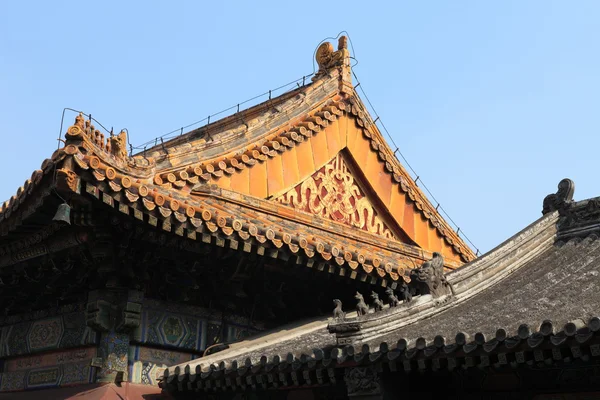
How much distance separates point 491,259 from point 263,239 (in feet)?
10.2

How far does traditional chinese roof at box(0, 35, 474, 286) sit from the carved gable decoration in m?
0.02

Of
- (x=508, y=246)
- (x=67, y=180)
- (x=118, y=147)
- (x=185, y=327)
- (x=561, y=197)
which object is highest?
(x=561, y=197)

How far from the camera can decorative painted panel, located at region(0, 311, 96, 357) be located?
9744mm

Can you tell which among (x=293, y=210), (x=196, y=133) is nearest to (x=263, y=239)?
(x=293, y=210)

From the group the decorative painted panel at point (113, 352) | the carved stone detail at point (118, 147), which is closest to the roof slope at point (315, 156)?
the carved stone detail at point (118, 147)

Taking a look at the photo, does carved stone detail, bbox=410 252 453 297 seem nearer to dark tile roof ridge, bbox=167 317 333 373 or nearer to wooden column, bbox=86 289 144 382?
dark tile roof ridge, bbox=167 317 333 373

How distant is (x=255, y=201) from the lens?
1073cm

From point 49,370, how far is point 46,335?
483 millimetres

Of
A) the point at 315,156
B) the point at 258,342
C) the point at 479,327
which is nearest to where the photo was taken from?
the point at 479,327

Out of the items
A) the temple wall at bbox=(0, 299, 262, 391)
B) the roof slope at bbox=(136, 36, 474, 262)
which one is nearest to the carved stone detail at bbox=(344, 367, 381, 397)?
the temple wall at bbox=(0, 299, 262, 391)

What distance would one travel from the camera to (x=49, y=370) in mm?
10141

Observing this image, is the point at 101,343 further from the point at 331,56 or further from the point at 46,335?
the point at 331,56

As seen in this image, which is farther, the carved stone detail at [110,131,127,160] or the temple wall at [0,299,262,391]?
the temple wall at [0,299,262,391]

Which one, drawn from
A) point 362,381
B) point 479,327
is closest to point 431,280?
point 479,327
